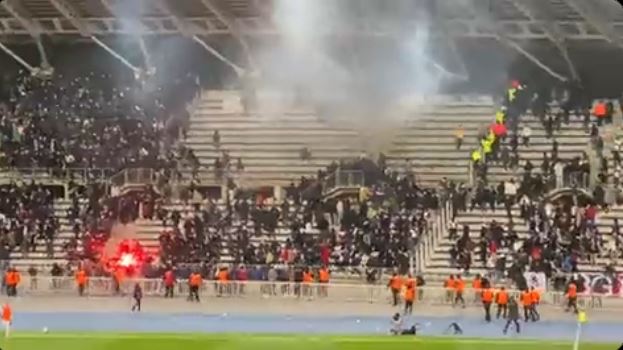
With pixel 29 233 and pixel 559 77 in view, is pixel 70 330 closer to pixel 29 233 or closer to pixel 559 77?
pixel 29 233

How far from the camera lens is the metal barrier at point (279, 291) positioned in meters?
10.4

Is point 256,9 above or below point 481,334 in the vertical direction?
above

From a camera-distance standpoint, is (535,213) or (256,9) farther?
(535,213)

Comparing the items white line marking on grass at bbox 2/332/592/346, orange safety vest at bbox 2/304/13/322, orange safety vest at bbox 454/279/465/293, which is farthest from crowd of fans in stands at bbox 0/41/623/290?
white line marking on grass at bbox 2/332/592/346

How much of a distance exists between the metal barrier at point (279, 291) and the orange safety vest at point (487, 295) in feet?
0.16

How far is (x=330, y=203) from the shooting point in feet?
34.1

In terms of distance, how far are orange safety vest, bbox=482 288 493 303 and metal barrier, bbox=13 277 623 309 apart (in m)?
0.05

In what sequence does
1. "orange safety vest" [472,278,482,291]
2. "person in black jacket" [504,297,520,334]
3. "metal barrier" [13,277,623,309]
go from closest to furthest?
"person in black jacket" [504,297,520,334] → "metal barrier" [13,277,623,309] → "orange safety vest" [472,278,482,291]

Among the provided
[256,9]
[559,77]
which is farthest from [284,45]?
[559,77]

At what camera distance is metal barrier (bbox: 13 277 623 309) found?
10414mm

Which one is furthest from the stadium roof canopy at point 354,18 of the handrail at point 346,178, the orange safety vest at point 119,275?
the orange safety vest at point 119,275

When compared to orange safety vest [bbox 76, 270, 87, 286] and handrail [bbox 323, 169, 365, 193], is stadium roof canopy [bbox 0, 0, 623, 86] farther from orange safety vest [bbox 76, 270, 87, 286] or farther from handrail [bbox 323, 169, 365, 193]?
orange safety vest [bbox 76, 270, 87, 286]

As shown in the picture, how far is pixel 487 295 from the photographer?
1056 cm

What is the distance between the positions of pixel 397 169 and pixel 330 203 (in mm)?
458
